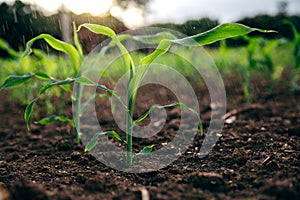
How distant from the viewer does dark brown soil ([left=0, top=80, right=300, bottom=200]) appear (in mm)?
1373

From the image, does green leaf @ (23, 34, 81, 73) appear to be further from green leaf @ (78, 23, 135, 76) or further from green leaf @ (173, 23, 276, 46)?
green leaf @ (173, 23, 276, 46)

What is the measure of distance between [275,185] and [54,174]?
3.91 ft

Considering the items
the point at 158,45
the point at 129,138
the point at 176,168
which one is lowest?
the point at 176,168

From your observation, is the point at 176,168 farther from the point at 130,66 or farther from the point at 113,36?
the point at 113,36

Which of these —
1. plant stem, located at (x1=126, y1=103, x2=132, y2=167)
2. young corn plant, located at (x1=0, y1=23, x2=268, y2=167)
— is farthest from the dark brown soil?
young corn plant, located at (x1=0, y1=23, x2=268, y2=167)

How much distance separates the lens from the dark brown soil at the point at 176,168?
1.37m

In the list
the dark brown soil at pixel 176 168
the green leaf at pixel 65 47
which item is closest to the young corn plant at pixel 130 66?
the green leaf at pixel 65 47

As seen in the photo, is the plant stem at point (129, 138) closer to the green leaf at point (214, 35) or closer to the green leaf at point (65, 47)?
the green leaf at point (214, 35)

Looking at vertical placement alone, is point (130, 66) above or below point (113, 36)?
below

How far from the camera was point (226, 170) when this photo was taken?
5.42 feet

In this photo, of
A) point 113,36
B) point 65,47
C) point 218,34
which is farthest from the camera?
point 65,47

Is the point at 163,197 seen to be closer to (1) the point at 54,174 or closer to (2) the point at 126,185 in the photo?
(2) the point at 126,185

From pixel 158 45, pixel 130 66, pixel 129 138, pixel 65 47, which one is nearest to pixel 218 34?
pixel 158 45

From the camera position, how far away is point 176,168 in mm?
1729
